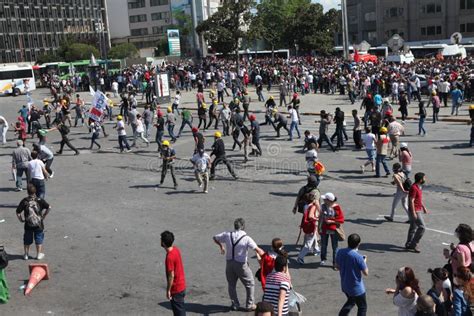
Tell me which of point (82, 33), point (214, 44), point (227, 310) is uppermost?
point (82, 33)

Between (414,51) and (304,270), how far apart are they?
63853 mm

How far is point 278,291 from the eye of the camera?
7043 mm

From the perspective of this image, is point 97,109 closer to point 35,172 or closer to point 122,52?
point 35,172

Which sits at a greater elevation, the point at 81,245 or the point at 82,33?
the point at 82,33

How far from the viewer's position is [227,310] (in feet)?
29.4

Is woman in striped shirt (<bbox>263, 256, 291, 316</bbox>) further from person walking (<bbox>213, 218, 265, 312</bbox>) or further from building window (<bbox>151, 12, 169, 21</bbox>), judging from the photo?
building window (<bbox>151, 12, 169, 21</bbox>)

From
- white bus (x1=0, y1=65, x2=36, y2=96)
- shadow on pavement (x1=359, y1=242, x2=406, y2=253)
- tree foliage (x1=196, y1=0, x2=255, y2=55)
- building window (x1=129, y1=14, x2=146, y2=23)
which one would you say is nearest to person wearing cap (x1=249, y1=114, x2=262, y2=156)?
shadow on pavement (x1=359, y1=242, x2=406, y2=253)

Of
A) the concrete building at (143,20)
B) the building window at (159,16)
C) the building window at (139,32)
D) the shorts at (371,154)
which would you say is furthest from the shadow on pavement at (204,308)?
the building window at (139,32)

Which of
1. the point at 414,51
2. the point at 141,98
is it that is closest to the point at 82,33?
the point at 414,51

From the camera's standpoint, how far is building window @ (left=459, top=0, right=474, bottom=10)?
3022 inches

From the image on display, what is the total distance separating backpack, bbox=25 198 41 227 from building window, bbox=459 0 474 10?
253 ft

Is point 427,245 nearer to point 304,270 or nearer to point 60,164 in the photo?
point 304,270

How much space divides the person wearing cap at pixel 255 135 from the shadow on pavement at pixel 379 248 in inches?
362

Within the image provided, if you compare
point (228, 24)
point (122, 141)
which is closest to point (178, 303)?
point (122, 141)
